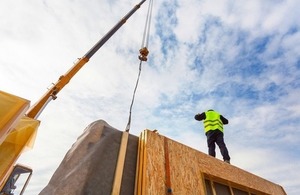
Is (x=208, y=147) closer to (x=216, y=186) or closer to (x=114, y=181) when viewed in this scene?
(x=216, y=186)

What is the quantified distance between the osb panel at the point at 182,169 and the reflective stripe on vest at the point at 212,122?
1559 millimetres

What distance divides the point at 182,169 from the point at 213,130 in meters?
2.84

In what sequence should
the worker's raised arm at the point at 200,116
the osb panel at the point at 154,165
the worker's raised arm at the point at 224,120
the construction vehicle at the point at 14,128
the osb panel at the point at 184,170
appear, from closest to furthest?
the construction vehicle at the point at 14,128 < the osb panel at the point at 154,165 < the osb panel at the point at 184,170 < the worker's raised arm at the point at 200,116 < the worker's raised arm at the point at 224,120

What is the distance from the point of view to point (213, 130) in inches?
237

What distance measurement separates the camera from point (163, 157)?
3.35 metres

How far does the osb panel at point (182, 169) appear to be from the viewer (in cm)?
301

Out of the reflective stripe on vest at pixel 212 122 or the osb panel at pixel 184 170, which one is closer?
the osb panel at pixel 184 170

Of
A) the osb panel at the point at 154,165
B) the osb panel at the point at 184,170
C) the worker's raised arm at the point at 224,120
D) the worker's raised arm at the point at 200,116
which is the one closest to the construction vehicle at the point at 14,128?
the osb panel at the point at 154,165

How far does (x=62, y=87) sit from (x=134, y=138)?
328 centimetres

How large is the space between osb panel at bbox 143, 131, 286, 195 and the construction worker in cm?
121

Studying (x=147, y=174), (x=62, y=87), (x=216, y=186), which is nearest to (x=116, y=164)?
(x=147, y=174)

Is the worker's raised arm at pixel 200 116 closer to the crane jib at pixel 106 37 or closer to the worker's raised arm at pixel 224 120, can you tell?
the worker's raised arm at pixel 224 120

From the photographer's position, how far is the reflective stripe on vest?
605 centimetres

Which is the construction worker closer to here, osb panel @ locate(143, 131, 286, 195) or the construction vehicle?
osb panel @ locate(143, 131, 286, 195)
